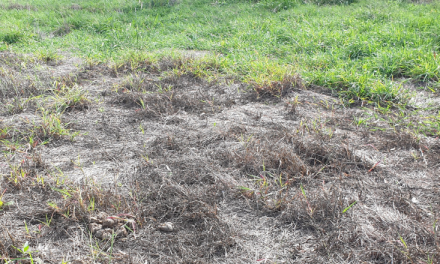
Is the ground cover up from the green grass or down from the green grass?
down

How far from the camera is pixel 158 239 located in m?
2.01

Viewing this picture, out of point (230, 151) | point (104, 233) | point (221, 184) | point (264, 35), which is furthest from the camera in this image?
point (264, 35)

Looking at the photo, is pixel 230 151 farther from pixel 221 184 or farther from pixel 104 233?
pixel 104 233

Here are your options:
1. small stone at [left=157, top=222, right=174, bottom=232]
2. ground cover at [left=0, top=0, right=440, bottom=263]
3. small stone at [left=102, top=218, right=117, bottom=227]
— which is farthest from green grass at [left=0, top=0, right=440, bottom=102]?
small stone at [left=102, top=218, right=117, bottom=227]

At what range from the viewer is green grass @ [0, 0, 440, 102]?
4152 millimetres

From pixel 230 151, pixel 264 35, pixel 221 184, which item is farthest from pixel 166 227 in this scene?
pixel 264 35

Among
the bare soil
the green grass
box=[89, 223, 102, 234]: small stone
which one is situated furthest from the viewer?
the green grass

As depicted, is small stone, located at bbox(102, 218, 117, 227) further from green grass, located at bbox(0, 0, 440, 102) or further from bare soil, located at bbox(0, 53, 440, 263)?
green grass, located at bbox(0, 0, 440, 102)

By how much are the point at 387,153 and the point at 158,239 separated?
197 cm

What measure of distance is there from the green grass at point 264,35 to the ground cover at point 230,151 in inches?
1.7

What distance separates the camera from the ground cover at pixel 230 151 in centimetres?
197

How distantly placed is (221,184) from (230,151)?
419 mm

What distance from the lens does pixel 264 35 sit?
19.8 ft

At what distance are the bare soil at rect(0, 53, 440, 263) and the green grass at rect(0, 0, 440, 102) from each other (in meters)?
0.80
